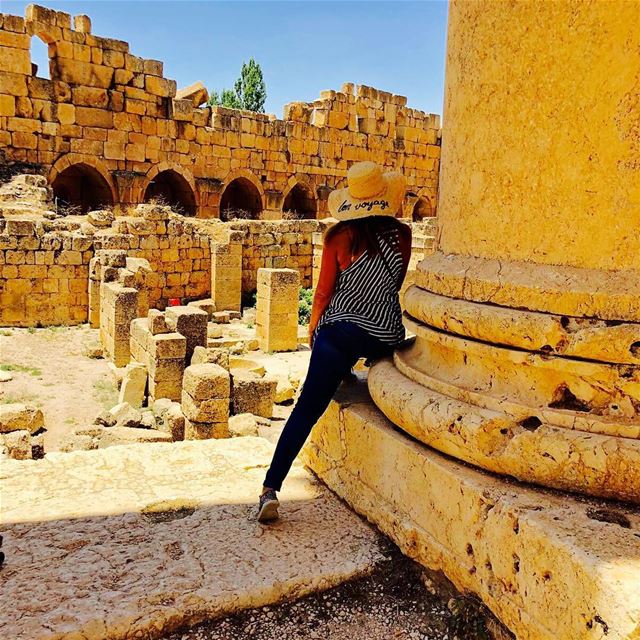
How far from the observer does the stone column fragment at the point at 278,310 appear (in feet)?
41.4

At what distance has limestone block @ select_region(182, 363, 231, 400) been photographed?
7406 millimetres

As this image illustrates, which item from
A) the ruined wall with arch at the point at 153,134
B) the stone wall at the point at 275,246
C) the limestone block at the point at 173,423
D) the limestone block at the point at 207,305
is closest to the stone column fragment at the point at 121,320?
the limestone block at the point at 173,423

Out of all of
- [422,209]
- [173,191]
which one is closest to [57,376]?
[173,191]

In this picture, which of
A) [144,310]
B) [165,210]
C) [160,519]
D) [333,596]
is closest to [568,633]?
[333,596]

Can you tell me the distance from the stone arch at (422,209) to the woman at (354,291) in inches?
931

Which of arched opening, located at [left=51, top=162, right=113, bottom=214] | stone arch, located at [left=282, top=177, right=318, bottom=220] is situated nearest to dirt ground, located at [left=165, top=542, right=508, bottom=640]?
arched opening, located at [left=51, top=162, right=113, bottom=214]

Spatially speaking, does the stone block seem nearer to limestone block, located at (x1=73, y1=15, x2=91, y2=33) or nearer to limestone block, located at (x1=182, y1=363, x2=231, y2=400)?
limestone block, located at (x1=182, y1=363, x2=231, y2=400)

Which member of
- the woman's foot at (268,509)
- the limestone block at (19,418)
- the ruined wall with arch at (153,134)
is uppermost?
the ruined wall with arch at (153,134)

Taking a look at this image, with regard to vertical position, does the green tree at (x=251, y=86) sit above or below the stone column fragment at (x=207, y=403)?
above

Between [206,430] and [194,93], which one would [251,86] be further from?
[206,430]

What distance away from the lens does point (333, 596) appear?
7.52ft

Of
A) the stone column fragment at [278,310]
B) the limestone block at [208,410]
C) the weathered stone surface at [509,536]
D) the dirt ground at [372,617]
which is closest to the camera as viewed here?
the weathered stone surface at [509,536]

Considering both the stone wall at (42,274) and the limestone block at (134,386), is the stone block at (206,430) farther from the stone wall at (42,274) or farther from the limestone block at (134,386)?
the stone wall at (42,274)

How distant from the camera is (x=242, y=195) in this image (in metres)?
22.1
